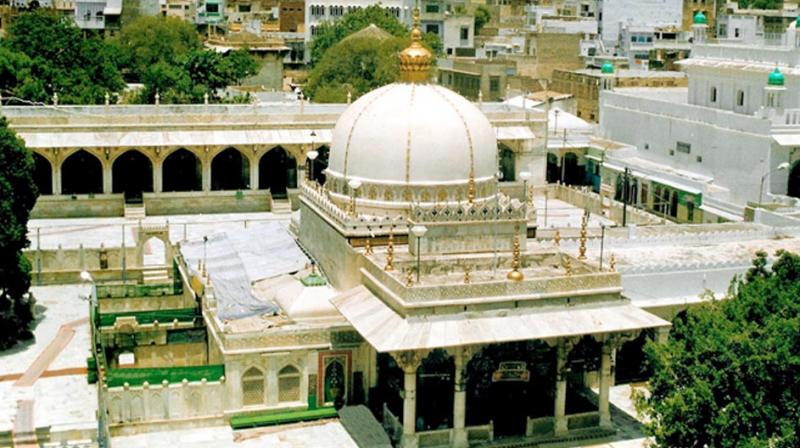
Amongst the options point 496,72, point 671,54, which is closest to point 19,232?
point 496,72

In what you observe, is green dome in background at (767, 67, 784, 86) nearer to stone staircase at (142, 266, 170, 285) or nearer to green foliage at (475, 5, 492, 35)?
stone staircase at (142, 266, 170, 285)

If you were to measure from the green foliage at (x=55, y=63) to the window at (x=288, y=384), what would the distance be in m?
35.7

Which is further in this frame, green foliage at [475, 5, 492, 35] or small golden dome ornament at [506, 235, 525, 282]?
green foliage at [475, 5, 492, 35]

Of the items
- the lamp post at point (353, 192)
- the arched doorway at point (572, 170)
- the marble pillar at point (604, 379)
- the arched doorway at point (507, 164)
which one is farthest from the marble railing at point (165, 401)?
the arched doorway at point (572, 170)

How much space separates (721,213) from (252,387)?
23955 mm

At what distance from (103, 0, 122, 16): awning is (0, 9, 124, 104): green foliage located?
23818 mm

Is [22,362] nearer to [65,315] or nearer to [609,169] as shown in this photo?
[65,315]

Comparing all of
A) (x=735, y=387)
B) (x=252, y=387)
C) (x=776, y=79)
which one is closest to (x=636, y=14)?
(x=776, y=79)

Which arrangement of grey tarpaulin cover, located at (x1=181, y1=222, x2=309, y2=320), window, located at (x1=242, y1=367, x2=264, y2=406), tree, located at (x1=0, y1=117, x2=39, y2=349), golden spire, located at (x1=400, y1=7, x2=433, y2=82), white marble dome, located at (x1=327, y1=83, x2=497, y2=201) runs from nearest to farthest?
window, located at (x1=242, y1=367, x2=264, y2=406) < grey tarpaulin cover, located at (x1=181, y1=222, x2=309, y2=320) < tree, located at (x1=0, y1=117, x2=39, y2=349) < white marble dome, located at (x1=327, y1=83, x2=497, y2=201) < golden spire, located at (x1=400, y1=7, x2=433, y2=82)

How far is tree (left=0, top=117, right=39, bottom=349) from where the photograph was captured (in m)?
29.4

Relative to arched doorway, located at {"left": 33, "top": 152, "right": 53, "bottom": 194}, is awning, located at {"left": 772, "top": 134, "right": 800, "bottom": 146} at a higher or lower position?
higher

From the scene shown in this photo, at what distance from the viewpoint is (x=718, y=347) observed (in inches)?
820

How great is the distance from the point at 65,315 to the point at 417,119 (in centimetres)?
1326

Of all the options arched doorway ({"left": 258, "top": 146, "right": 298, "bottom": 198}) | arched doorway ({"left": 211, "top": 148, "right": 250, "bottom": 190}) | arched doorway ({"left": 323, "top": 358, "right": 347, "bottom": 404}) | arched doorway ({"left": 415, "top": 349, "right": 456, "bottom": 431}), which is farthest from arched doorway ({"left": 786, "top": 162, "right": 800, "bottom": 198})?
arched doorway ({"left": 323, "top": 358, "right": 347, "bottom": 404})
